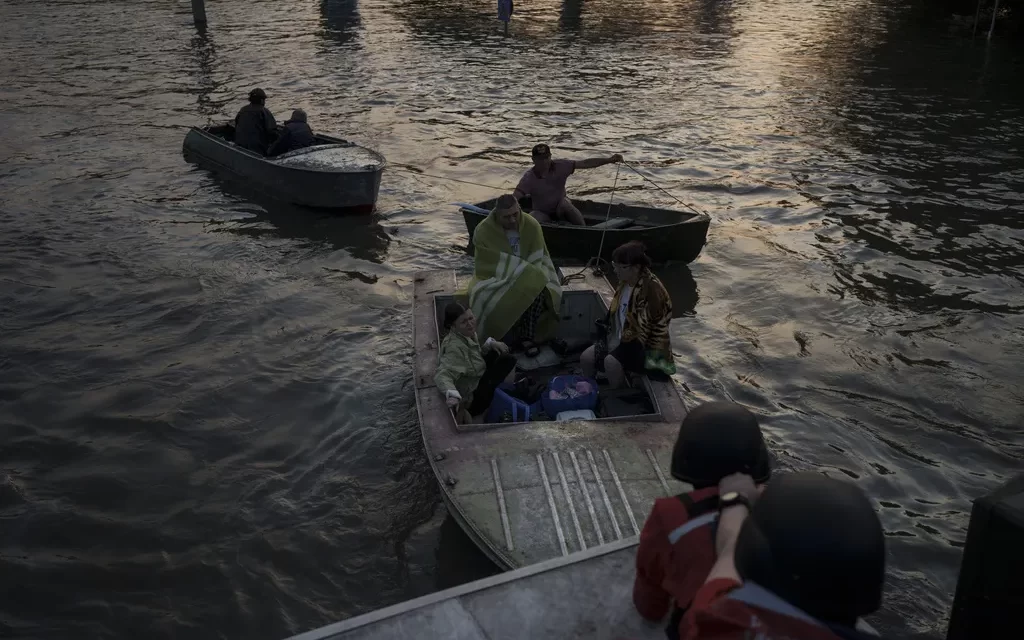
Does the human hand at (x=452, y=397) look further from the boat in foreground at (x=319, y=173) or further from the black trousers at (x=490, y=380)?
the boat in foreground at (x=319, y=173)

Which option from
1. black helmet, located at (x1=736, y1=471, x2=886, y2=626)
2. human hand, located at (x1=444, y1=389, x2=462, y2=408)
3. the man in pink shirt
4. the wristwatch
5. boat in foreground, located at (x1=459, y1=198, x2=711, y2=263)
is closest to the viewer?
black helmet, located at (x1=736, y1=471, x2=886, y2=626)

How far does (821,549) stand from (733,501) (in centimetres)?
69

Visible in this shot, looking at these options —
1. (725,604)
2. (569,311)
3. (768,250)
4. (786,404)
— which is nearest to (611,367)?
(569,311)

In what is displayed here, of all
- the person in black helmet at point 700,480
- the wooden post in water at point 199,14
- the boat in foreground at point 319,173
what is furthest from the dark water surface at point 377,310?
the wooden post in water at point 199,14

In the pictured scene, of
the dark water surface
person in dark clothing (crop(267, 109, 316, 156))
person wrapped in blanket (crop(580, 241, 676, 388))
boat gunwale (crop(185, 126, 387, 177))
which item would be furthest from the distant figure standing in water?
person wrapped in blanket (crop(580, 241, 676, 388))

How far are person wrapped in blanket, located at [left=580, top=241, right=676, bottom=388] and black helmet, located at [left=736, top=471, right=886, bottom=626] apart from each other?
13.8 ft

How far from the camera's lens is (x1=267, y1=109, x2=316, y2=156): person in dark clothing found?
1298cm

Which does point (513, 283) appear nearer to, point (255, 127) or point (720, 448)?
point (720, 448)

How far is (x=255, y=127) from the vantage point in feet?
43.6

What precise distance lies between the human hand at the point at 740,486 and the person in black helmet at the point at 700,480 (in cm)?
5

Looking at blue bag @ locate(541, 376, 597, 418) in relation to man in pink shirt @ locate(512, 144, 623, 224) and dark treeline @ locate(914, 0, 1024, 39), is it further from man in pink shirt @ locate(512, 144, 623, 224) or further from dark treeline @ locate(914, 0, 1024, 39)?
dark treeline @ locate(914, 0, 1024, 39)

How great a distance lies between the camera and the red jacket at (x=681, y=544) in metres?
2.90

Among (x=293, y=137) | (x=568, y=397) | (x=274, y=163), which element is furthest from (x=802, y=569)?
(x=293, y=137)

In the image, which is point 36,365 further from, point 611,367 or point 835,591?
point 835,591
